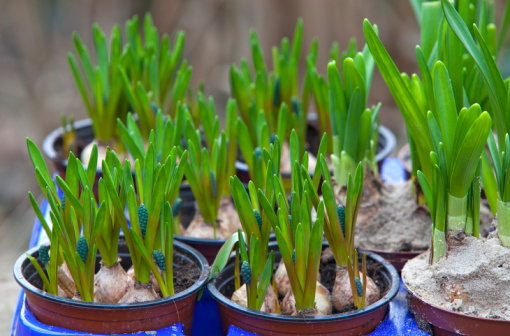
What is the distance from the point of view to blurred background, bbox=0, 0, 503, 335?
→ 2881 millimetres

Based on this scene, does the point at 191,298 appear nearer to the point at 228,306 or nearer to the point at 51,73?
the point at 228,306

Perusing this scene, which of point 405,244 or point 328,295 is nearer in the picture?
point 328,295

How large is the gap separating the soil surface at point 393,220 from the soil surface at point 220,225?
10.1 inches

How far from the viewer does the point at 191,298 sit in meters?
1.02

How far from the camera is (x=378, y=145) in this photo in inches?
67.7

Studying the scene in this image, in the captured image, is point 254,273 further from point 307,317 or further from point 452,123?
point 452,123

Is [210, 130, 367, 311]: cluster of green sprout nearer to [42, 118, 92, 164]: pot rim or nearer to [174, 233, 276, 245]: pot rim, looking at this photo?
[174, 233, 276, 245]: pot rim

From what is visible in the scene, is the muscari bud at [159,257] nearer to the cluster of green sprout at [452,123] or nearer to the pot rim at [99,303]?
the pot rim at [99,303]

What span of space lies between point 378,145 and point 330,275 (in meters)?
0.65

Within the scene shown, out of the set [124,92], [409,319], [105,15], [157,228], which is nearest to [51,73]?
[105,15]

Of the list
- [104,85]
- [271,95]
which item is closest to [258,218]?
[271,95]

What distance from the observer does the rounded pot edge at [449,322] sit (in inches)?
37.3

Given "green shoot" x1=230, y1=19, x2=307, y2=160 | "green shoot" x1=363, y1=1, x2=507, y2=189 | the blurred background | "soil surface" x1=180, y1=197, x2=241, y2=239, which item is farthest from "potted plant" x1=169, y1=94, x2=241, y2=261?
the blurred background

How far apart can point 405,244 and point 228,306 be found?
42 cm
